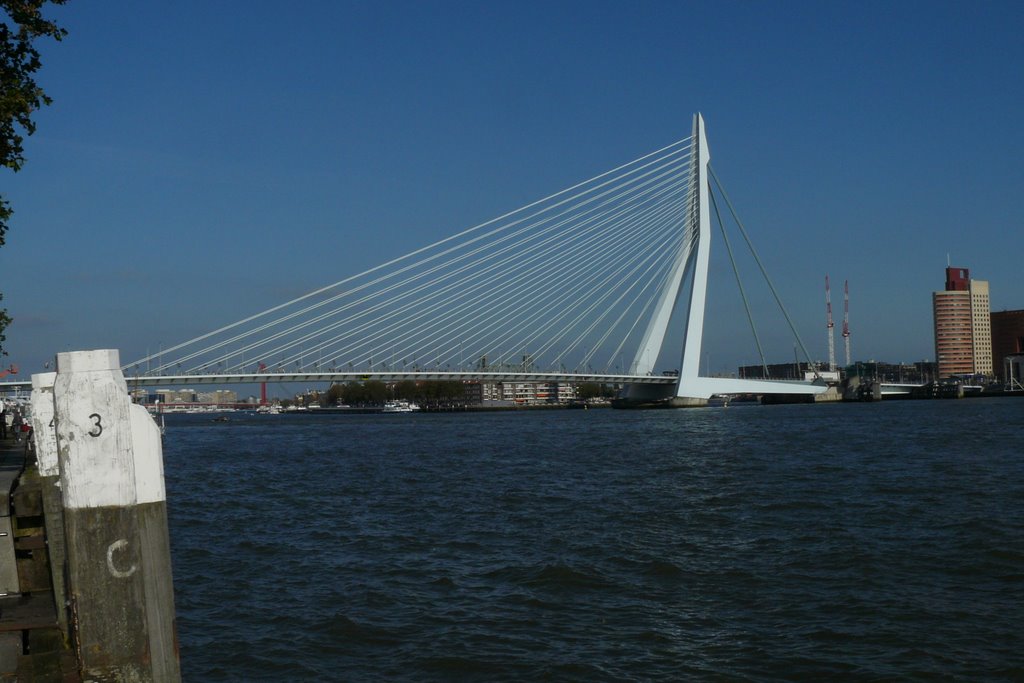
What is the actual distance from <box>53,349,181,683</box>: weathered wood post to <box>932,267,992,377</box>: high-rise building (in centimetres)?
14743

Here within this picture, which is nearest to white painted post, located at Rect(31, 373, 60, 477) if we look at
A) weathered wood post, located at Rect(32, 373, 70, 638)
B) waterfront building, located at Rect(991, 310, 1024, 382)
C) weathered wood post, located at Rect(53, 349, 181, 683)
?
weathered wood post, located at Rect(32, 373, 70, 638)

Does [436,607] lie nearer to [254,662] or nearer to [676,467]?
[254,662]

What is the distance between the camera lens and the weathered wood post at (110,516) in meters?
2.73

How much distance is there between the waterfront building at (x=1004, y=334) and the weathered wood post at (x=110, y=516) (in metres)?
137

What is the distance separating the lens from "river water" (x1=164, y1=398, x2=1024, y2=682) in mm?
6000

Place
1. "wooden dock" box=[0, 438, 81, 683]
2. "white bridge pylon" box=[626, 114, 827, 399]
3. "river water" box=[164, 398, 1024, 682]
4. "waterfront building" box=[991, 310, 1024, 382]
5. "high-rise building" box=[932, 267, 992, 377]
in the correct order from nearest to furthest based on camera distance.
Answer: "wooden dock" box=[0, 438, 81, 683], "river water" box=[164, 398, 1024, 682], "white bridge pylon" box=[626, 114, 827, 399], "waterfront building" box=[991, 310, 1024, 382], "high-rise building" box=[932, 267, 992, 377]

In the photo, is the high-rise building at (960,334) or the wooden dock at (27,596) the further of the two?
the high-rise building at (960,334)

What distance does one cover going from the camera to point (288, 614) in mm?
7164

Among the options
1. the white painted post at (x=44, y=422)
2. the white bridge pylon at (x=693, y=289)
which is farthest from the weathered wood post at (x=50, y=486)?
the white bridge pylon at (x=693, y=289)

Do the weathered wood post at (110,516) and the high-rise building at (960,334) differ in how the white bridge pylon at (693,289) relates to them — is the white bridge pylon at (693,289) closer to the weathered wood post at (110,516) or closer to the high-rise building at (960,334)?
the weathered wood post at (110,516)

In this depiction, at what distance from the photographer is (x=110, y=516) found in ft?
9.06

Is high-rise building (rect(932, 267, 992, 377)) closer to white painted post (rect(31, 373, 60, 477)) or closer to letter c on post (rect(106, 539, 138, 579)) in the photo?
white painted post (rect(31, 373, 60, 477))

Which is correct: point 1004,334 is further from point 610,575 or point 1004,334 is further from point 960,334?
point 610,575

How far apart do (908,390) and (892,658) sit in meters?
88.2
